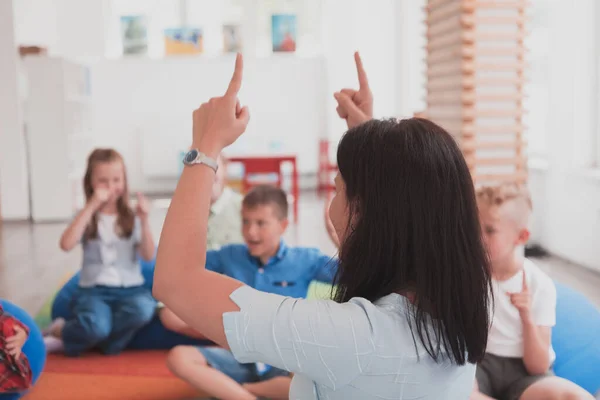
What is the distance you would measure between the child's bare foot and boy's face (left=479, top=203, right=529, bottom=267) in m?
2.06

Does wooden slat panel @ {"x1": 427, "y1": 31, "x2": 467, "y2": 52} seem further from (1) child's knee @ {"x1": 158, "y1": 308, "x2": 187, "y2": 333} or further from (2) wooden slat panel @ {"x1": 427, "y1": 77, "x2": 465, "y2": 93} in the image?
(1) child's knee @ {"x1": 158, "y1": 308, "x2": 187, "y2": 333}

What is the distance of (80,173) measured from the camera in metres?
8.73

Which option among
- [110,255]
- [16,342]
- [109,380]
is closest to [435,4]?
[110,255]

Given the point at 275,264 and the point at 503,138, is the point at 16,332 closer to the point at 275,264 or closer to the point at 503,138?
the point at 275,264

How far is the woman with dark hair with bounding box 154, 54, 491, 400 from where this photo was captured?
1053 mm

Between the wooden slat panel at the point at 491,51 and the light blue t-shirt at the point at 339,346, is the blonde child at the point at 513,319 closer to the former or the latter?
the light blue t-shirt at the point at 339,346

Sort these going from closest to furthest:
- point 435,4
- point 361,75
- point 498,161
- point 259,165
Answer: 1. point 361,75
2. point 498,161
3. point 435,4
4. point 259,165

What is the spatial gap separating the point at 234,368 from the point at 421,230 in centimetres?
196

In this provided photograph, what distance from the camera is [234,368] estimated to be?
2945 mm

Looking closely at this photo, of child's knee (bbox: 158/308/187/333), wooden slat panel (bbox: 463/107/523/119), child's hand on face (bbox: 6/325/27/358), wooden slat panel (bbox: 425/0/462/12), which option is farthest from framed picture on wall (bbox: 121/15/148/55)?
child's hand on face (bbox: 6/325/27/358)

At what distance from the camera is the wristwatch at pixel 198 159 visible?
109 cm

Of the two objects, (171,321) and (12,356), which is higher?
(12,356)

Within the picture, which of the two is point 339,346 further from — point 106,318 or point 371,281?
point 106,318

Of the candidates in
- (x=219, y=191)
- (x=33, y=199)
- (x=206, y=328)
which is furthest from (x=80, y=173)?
(x=206, y=328)
